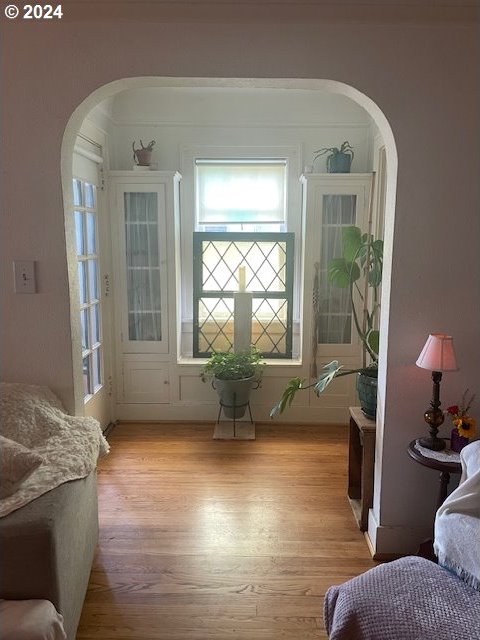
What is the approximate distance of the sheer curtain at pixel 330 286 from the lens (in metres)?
3.61

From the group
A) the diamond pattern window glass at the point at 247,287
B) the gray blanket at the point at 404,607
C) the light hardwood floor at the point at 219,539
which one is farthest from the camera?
the diamond pattern window glass at the point at 247,287

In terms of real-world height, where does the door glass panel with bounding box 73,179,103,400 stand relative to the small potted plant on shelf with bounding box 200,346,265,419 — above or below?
above

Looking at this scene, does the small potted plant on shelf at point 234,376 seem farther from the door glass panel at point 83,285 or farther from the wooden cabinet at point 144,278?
the door glass panel at point 83,285

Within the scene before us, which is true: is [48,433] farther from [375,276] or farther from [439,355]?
[375,276]

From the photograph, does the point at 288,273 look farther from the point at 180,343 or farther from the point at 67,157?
the point at 67,157

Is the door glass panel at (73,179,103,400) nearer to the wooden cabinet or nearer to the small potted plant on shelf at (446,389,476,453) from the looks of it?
the wooden cabinet

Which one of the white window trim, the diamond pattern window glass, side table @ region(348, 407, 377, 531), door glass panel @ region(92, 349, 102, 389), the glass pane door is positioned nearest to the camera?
side table @ region(348, 407, 377, 531)

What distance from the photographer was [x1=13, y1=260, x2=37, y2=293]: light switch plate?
79.4 inches

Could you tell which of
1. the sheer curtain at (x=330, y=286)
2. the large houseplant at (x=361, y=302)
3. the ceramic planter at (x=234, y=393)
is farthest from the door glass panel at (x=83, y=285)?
the sheer curtain at (x=330, y=286)

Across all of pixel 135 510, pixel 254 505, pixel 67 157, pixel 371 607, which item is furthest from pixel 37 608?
pixel 67 157

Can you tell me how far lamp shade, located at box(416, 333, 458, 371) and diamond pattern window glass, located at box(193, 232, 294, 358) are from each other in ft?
6.48

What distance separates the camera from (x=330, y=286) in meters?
3.70

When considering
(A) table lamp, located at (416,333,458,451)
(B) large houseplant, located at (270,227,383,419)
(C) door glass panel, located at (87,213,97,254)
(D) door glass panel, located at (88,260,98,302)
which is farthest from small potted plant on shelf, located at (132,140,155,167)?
(A) table lamp, located at (416,333,458,451)

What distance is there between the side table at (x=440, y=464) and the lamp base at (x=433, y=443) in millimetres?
23
